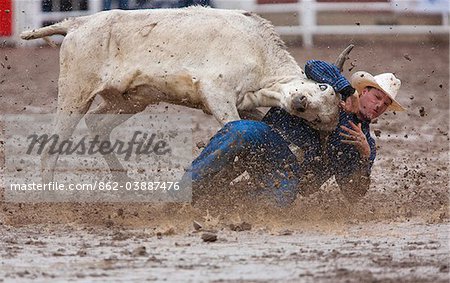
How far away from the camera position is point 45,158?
899cm

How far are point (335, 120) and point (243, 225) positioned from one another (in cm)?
95

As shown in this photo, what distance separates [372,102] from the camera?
26.9ft

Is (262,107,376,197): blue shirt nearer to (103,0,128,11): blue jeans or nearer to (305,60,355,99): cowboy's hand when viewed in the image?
(305,60,355,99): cowboy's hand

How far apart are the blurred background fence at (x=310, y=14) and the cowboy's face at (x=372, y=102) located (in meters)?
11.2

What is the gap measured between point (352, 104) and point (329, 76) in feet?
0.79

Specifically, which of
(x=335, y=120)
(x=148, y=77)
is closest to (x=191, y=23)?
(x=148, y=77)

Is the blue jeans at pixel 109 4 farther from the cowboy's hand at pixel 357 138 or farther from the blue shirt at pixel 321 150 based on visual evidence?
the cowboy's hand at pixel 357 138

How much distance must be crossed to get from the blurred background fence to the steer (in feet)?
34.0

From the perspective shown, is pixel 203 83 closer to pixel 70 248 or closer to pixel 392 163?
pixel 70 248

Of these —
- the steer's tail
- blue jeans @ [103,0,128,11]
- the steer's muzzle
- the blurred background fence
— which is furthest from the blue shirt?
blue jeans @ [103,0,128,11]

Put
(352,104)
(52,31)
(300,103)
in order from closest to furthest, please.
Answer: (300,103) → (352,104) → (52,31)

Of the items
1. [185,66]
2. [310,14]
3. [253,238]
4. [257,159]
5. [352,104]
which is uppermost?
[310,14]

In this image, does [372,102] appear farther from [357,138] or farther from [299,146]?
[299,146]

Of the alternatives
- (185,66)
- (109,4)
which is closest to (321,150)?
(185,66)
